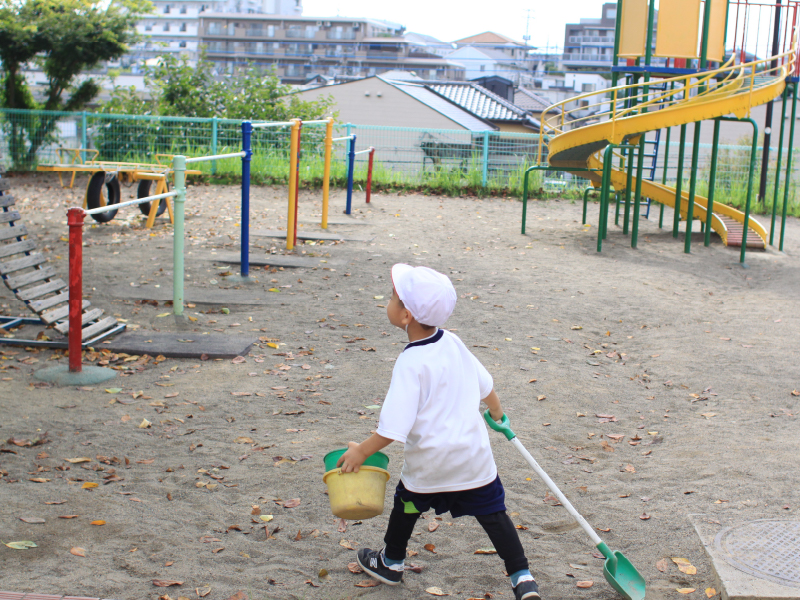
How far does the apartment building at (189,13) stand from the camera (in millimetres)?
81625

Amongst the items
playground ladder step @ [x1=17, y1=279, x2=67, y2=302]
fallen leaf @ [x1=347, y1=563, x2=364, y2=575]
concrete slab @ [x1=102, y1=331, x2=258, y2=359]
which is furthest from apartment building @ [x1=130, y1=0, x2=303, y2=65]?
fallen leaf @ [x1=347, y1=563, x2=364, y2=575]

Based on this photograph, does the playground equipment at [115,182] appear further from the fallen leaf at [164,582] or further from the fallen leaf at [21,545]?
the fallen leaf at [164,582]

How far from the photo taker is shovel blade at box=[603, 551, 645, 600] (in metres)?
2.55

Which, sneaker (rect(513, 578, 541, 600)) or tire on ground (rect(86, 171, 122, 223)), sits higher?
tire on ground (rect(86, 171, 122, 223))

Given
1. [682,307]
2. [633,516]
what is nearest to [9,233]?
[633,516]

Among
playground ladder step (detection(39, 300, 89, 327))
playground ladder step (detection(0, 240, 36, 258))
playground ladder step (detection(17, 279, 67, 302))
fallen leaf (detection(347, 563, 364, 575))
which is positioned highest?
playground ladder step (detection(0, 240, 36, 258))

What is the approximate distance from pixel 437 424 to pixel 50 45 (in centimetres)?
1686

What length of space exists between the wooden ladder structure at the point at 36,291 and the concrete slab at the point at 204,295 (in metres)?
0.88

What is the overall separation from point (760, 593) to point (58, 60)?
17670 millimetres

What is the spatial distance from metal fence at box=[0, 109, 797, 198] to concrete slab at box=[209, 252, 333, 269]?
22.7 feet

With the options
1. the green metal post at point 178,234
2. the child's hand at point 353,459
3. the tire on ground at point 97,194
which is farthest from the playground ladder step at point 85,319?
the tire on ground at point 97,194

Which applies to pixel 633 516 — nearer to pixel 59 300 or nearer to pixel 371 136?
pixel 59 300

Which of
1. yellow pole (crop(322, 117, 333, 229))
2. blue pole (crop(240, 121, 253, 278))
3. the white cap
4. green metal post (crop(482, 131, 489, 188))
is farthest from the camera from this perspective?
green metal post (crop(482, 131, 489, 188))

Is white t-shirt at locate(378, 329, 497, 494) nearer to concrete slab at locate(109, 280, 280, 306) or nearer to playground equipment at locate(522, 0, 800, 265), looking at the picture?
concrete slab at locate(109, 280, 280, 306)
